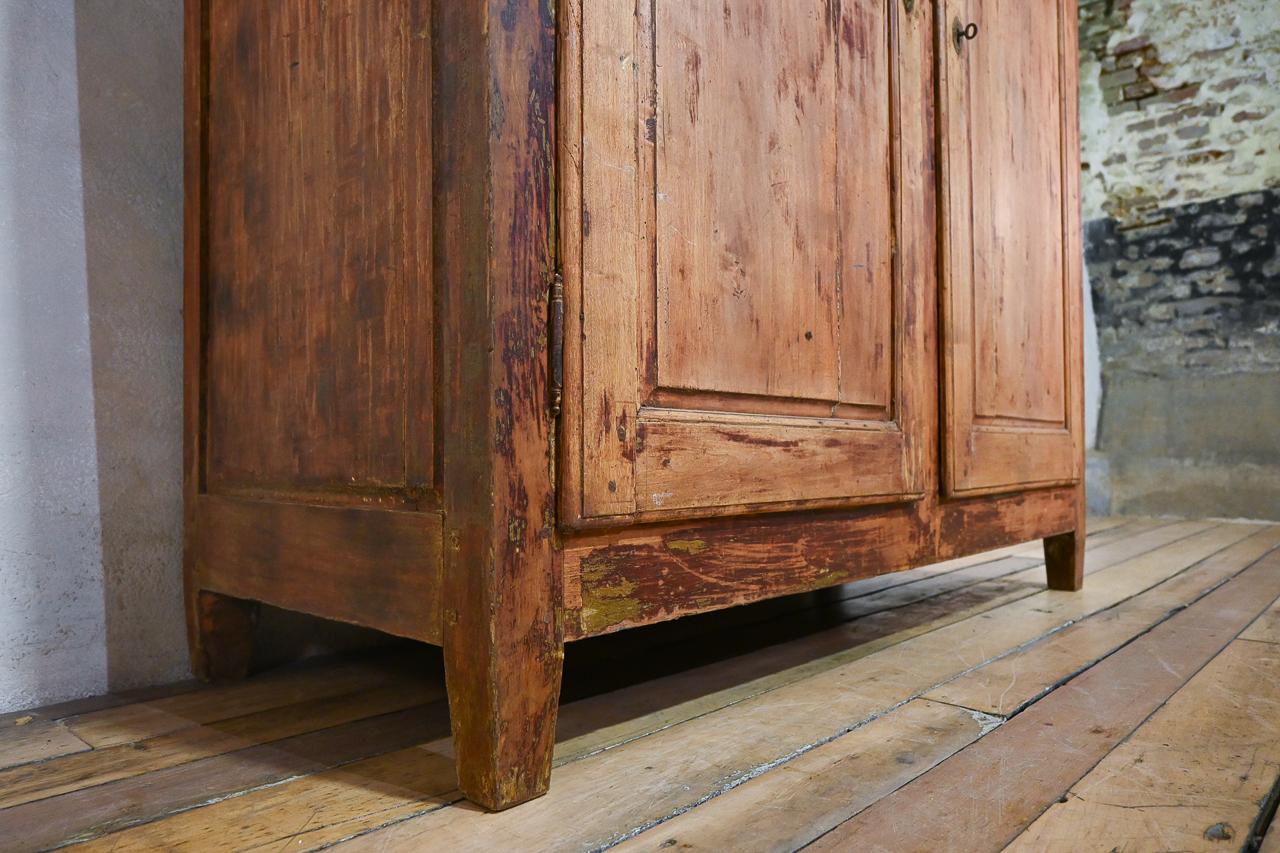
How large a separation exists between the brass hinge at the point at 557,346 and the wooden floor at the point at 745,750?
36 centimetres

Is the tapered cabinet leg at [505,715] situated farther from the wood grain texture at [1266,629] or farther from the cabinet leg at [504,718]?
the wood grain texture at [1266,629]

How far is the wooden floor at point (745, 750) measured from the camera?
0.69 meters

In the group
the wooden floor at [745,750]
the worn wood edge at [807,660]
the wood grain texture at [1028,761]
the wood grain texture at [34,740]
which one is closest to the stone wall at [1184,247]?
the worn wood edge at [807,660]

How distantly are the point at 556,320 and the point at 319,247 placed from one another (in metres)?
0.37

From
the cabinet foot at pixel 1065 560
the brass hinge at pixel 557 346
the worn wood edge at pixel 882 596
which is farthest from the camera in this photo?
the cabinet foot at pixel 1065 560

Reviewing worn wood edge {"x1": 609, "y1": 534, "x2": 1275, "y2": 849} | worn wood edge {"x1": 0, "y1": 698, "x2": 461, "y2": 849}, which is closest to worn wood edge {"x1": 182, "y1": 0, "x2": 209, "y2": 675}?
worn wood edge {"x1": 0, "y1": 698, "x2": 461, "y2": 849}

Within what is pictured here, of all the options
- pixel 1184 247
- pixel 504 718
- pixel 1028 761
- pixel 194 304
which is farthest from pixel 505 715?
pixel 1184 247

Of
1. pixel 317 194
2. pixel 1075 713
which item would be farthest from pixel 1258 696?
pixel 317 194

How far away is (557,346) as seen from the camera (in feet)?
2.57

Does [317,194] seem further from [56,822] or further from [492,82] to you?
[56,822]

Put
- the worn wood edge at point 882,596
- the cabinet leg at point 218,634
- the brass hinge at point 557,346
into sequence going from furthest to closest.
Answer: the worn wood edge at point 882,596
the cabinet leg at point 218,634
the brass hinge at point 557,346

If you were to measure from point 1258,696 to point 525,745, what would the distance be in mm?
931

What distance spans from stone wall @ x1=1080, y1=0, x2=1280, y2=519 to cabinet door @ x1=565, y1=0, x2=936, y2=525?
3171 mm

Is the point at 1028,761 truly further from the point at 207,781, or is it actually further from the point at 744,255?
the point at 207,781
